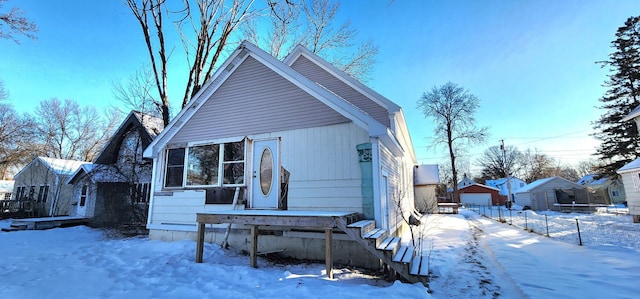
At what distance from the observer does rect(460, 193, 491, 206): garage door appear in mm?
40656

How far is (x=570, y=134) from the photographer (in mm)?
31922

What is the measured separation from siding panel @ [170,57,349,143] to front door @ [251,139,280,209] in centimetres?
45

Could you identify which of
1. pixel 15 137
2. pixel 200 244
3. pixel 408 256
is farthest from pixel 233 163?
pixel 15 137

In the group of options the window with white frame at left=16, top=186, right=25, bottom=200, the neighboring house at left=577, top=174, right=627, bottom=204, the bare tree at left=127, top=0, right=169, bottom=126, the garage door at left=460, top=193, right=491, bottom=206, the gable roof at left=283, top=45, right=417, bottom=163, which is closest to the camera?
the gable roof at left=283, top=45, right=417, bottom=163

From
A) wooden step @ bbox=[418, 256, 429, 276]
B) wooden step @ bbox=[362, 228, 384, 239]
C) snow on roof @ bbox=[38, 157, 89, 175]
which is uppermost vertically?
snow on roof @ bbox=[38, 157, 89, 175]

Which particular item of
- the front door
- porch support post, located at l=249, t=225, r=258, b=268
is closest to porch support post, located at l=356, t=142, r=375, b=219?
the front door

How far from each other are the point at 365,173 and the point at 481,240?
6.15m

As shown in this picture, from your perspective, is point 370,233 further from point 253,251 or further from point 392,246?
point 253,251

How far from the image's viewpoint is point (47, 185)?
17.7m

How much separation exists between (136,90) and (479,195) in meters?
43.7

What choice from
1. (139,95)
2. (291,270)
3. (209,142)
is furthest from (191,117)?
(139,95)

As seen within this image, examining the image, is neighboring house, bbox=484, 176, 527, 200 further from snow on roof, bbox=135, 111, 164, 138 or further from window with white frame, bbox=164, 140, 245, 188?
window with white frame, bbox=164, 140, 245, 188

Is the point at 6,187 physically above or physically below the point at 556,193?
above

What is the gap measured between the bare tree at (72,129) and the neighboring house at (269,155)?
87.7 ft
